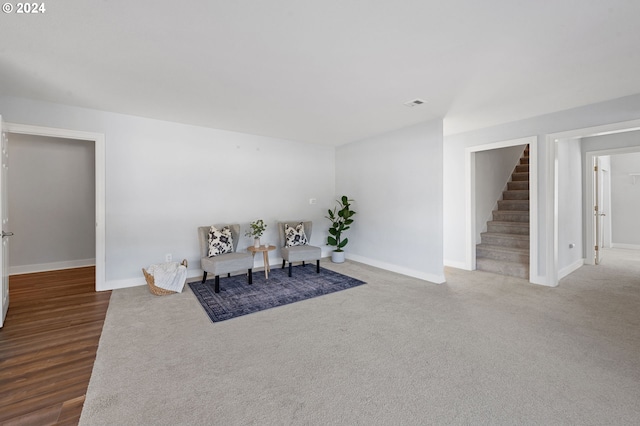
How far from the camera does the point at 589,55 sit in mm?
2338

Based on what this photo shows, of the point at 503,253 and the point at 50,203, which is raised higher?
the point at 50,203

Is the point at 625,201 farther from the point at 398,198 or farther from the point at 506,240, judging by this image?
the point at 398,198

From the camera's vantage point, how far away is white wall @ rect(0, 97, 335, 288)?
3.85 m

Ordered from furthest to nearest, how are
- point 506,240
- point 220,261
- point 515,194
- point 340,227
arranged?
point 515,194, point 340,227, point 506,240, point 220,261

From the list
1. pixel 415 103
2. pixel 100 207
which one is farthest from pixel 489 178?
pixel 100 207

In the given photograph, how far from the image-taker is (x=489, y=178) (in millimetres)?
5508

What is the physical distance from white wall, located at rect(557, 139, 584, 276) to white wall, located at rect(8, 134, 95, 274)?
8.12 meters

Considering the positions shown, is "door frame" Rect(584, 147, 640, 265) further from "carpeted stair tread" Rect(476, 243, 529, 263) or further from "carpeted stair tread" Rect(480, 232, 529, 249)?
"carpeted stair tread" Rect(476, 243, 529, 263)

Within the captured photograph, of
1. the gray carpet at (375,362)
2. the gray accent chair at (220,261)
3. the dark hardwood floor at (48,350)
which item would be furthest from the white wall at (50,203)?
the gray accent chair at (220,261)

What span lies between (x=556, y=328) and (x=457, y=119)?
287cm

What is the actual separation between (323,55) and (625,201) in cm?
882

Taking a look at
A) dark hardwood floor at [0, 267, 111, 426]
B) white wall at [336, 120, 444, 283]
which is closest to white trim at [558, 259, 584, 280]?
white wall at [336, 120, 444, 283]

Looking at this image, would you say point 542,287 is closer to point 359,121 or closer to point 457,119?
point 457,119

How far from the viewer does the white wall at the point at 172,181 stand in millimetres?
3846
